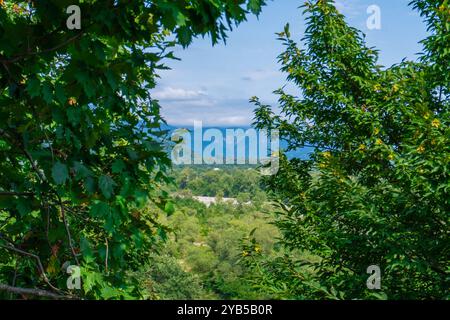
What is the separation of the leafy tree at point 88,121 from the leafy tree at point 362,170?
2.28 meters

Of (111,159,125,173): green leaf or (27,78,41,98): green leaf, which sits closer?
(27,78,41,98): green leaf

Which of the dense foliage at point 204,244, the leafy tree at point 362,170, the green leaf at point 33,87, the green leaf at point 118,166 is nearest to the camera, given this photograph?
the green leaf at point 33,87

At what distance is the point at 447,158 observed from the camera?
5.10 metres

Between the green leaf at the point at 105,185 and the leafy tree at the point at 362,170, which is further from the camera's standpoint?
the leafy tree at the point at 362,170

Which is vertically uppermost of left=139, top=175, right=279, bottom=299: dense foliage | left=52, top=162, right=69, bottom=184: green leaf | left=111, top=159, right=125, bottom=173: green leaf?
left=111, top=159, right=125, bottom=173: green leaf

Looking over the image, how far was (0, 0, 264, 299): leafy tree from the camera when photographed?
280cm

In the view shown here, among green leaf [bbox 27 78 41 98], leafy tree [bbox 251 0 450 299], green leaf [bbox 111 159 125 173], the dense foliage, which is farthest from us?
the dense foliage

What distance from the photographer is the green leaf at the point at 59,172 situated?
2.73 metres

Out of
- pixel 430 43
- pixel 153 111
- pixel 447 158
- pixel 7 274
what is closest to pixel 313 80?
pixel 430 43

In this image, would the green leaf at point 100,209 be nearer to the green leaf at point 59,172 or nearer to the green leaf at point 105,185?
the green leaf at point 105,185

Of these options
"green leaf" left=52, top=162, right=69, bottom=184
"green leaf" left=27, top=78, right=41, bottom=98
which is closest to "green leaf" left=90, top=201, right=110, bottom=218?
"green leaf" left=52, top=162, right=69, bottom=184

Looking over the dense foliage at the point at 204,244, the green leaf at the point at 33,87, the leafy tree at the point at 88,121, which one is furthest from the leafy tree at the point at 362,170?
the dense foliage at the point at 204,244

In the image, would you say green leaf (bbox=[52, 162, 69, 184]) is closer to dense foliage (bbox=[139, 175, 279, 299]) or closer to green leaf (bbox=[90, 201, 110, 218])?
green leaf (bbox=[90, 201, 110, 218])

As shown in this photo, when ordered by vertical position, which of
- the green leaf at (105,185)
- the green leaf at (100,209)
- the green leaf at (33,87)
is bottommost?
the green leaf at (100,209)
